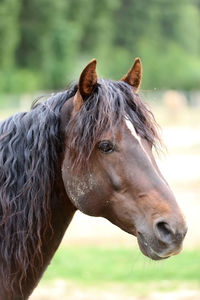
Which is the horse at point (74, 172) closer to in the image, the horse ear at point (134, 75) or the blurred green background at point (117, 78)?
the horse ear at point (134, 75)

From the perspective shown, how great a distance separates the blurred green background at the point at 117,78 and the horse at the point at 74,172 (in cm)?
35

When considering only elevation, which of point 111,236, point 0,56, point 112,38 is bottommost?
point 112,38

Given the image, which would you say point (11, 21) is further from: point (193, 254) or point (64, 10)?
point (193, 254)

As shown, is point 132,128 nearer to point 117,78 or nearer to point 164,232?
point 164,232

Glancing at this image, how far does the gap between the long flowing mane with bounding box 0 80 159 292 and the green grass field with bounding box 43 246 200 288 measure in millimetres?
4191

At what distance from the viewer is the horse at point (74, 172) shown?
2.59m

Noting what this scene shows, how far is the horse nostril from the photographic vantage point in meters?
2.45

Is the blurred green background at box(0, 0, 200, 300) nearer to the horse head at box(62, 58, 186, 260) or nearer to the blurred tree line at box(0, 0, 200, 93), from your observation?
the blurred tree line at box(0, 0, 200, 93)

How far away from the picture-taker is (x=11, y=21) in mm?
33844

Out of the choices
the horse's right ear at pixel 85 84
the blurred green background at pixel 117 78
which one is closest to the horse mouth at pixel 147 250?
the blurred green background at pixel 117 78

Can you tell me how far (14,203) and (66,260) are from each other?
17.8ft

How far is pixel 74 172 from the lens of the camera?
2676mm

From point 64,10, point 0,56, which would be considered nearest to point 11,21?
point 0,56

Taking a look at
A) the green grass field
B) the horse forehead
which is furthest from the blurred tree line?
the horse forehead
